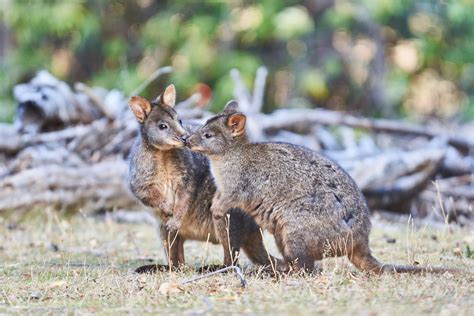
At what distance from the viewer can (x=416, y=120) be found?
17.0 metres

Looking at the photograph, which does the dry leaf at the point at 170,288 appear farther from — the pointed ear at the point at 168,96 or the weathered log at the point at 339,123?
the weathered log at the point at 339,123

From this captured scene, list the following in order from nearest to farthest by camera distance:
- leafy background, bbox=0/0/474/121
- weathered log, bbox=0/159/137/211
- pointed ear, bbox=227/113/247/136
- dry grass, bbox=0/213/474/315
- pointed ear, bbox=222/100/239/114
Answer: dry grass, bbox=0/213/474/315 → pointed ear, bbox=227/113/247/136 → pointed ear, bbox=222/100/239/114 → weathered log, bbox=0/159/137/211 → leafy background, bbox=0/0/474/121

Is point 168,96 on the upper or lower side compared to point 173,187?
upper

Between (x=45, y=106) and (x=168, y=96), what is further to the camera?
(x=45, y=106)

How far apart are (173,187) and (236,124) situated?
0.72 meters

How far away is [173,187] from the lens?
687 cm

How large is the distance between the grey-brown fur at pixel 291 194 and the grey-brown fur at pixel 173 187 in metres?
0.27

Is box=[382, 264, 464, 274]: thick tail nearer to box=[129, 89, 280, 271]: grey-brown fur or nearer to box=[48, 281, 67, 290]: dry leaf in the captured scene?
→ box=[129, 89, 280, 271]: grey-brown fur

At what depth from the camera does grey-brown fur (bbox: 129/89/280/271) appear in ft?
22.3

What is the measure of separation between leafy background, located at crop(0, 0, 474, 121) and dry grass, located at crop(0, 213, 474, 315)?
8546 millimetres

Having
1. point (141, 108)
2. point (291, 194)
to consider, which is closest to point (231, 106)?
point (141, 108)

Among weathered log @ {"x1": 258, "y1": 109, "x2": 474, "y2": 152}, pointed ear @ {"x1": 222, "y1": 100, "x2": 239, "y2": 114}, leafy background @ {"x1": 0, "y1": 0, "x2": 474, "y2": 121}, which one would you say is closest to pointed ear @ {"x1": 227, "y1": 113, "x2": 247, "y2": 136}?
pointed ear @ {"x1": 222, "y1": 100, "x2": 239, "y2": 114}

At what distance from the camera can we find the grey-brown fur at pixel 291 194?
6.04 metres

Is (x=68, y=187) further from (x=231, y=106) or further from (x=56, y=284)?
(x=56, y=284)
